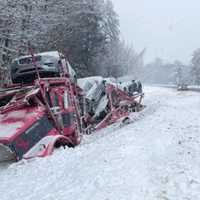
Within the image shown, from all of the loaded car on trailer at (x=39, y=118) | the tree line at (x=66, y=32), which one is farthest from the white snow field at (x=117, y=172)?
the tree line at (x=66, y=32)

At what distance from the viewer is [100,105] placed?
40.6 ft

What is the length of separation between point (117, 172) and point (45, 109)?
320cm

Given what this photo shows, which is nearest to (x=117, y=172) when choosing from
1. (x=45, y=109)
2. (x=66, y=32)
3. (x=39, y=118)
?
(x=39, y=118)

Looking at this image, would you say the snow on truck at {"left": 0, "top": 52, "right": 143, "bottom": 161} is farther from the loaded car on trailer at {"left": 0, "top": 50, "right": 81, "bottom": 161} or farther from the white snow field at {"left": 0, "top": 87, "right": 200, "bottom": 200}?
the white snow field at {"left": 0, "top": 87, "right": 200, "bottom": 200}

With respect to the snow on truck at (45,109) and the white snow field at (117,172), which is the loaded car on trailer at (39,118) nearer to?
the snow on truck at (45,109)

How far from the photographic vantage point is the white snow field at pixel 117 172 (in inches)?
174

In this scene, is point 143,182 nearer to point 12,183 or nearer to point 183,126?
point 12,183

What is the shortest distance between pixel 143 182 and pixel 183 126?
4.25 m

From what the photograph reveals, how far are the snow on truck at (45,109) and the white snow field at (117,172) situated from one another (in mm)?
431

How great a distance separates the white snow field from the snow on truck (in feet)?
1.42

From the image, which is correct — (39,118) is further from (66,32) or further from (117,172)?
(66,32)

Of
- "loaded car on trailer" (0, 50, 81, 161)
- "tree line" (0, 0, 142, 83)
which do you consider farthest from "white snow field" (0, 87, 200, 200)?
"tree line" (0, 0, 142, 83)

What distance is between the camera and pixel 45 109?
304 inches

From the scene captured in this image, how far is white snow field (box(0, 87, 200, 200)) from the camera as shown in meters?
4.41
